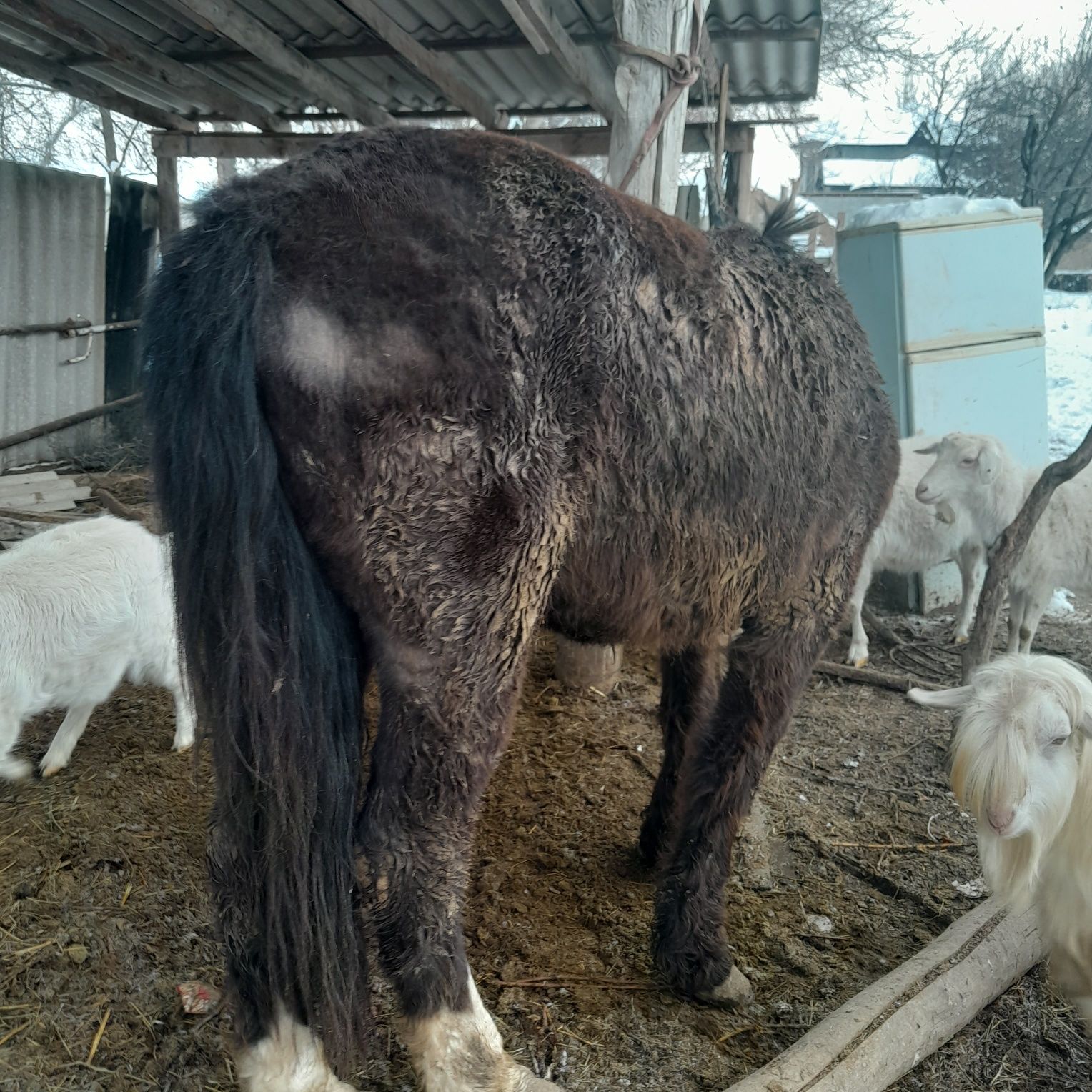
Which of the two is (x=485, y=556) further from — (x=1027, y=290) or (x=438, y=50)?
(x=1027, y=290)

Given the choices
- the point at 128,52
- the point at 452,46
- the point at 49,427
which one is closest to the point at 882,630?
A: the point at 452,46

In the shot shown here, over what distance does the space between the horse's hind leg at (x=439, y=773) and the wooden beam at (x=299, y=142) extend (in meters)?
4.64

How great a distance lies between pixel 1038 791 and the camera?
8.05 feet

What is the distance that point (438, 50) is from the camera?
5.87 metres

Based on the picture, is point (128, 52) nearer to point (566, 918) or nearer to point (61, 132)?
point (566, 918)

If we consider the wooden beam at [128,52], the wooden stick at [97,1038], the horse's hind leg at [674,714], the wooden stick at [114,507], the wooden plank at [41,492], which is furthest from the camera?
the wooden plank at [41,492]

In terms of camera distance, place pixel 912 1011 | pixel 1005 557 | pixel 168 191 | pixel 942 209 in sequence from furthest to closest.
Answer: pixel 168 191, pixel 942 209, pixel 1005 557, pixel 912 1011

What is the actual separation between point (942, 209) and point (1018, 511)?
113 inches

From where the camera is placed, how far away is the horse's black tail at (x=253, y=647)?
1886mm

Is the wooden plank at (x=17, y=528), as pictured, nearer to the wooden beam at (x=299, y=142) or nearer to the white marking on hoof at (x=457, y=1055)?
the wooden beam at (x=299, y=142)

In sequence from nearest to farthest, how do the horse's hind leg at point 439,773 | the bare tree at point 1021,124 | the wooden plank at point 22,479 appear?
the horse's hind leg at point 439,773, the wooden plank at point 22,479, the bare tree at point 1021,124

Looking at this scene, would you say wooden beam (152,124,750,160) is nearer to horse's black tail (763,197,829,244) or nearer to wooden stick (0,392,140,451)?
wooden stick (0,392,140,451)

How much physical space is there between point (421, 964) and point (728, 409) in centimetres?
163

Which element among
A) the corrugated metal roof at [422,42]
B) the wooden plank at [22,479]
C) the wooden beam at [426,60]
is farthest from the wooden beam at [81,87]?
the wooden plank at [22,479]
